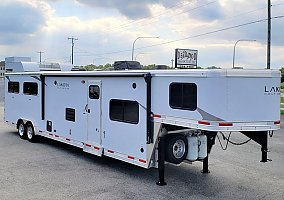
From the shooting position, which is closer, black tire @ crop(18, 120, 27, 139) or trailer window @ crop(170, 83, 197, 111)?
trailer window @ crop(170, 83, 197, 111)

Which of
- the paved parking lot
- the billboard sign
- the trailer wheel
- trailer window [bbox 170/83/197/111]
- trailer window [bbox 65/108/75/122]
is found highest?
the billboard sign

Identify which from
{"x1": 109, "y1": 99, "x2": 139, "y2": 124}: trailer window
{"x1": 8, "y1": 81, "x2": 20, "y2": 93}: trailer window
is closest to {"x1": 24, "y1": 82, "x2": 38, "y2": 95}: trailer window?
{"x1": 8, "y1": 81, "x2": 20, "y2": 93}: trailer window

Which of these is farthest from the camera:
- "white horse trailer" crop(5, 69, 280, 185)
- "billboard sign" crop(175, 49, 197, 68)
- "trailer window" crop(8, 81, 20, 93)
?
"trailer window" crop(8, 81, 20, 93)

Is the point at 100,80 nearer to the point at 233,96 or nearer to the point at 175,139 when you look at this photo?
the point at 175,139

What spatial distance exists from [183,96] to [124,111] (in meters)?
1.89

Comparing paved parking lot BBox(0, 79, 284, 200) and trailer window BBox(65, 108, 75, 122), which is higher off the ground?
trailer window BBox(65, 108, 75, 122)

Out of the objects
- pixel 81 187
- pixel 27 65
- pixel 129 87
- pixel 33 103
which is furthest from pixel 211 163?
pixel 27 65

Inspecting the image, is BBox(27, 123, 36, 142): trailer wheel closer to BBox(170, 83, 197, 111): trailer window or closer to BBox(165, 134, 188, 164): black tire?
BBox(165, 134, 188, 164): black tire

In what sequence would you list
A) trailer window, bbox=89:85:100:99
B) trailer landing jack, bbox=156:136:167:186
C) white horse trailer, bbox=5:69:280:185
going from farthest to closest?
trailer window, bbox=89:85:100:99 < trailer landing jack, bbox=156:136:167:186 < white horse trailer, bbox=5:69:280:185

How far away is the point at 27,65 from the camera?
47.8 ft

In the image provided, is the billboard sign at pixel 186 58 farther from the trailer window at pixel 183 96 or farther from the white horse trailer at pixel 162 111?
the trailer window at pixel 183 96

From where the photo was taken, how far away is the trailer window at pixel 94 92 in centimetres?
1002

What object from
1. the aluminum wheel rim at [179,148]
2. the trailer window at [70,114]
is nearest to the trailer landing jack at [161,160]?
the aluminum wheel rim at [179,148]

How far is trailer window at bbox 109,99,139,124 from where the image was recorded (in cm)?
877
